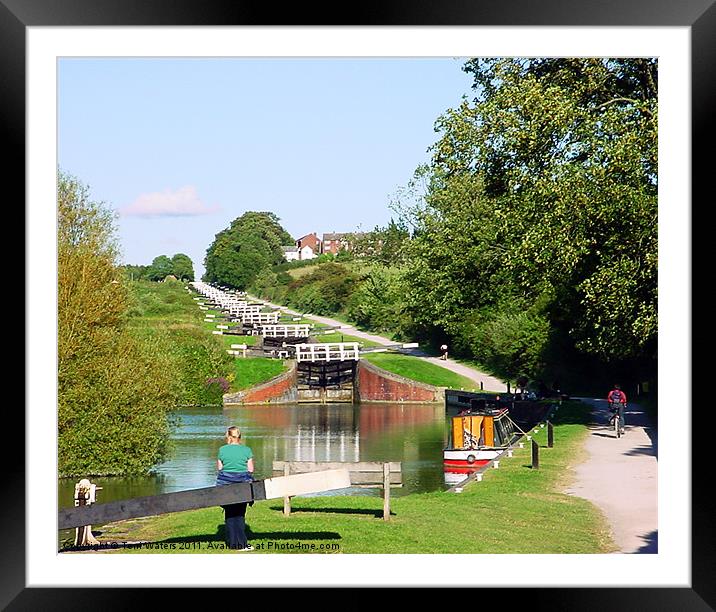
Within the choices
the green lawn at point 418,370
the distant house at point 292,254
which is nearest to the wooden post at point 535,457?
the green lawn at point 418,370

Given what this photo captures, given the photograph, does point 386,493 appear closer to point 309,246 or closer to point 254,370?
point 254,370

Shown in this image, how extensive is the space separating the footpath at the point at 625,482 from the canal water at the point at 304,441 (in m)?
3.38

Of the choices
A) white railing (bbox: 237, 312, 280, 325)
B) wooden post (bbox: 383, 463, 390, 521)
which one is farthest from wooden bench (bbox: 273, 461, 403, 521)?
white railing (bbox: 237, 312, 280, 325)

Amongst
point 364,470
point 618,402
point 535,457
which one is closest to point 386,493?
point 364,470

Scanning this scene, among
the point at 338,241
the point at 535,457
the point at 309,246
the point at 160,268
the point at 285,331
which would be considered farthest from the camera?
the point at 338,241

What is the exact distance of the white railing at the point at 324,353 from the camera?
142 feet

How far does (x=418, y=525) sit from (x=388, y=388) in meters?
30.9

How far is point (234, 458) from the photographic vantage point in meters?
10.3

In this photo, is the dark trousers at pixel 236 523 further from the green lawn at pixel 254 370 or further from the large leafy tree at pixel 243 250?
the large leafy tree at pixel 243 250

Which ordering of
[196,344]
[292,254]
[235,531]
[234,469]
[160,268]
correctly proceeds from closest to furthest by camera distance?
[234,469] < [235,531] < [196,344] < [160,268] < [292,254]

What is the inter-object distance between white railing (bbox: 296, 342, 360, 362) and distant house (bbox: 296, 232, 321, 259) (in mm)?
8710

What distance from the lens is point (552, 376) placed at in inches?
1314
